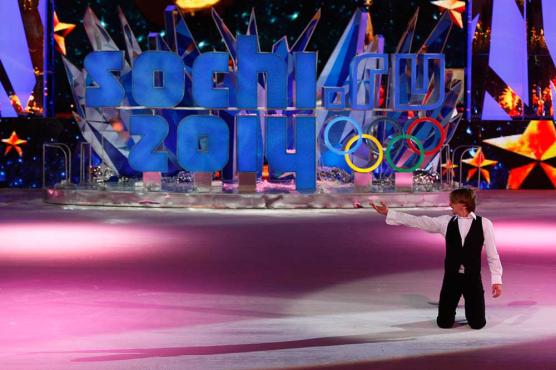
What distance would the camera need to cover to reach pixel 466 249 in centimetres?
662

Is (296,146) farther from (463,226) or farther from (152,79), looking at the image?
(463,226)

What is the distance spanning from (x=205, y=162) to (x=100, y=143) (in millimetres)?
2920

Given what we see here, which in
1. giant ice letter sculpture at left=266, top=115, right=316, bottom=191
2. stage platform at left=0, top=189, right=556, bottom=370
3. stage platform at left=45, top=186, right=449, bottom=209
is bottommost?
stage platform at left=0, top=189, right=556, bottom=370

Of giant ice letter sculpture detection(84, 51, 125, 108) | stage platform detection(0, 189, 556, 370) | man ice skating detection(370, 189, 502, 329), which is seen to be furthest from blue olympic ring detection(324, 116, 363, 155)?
man ice skating detection(370, 189, 502, 329)

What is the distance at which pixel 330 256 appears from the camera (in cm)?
1030

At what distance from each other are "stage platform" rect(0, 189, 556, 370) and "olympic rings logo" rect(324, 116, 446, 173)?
3540 millimetres

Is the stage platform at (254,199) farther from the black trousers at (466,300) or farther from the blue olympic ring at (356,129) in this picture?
the black trousers at (466,300)

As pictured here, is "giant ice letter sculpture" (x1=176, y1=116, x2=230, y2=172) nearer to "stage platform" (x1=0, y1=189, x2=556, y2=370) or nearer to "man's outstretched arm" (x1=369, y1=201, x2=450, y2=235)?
"stage platform" (x1=0, y1=189, x2=556, y2=370)

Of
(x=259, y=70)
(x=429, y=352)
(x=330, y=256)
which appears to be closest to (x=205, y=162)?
(x=259, y=70)

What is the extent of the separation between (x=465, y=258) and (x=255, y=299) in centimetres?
181

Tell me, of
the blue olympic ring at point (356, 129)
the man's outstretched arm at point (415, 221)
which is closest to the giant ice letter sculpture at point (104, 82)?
the blue olympic ring at point (356, 129)

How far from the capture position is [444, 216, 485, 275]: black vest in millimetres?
6613

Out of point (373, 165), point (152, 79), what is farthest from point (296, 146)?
point (152, 79)

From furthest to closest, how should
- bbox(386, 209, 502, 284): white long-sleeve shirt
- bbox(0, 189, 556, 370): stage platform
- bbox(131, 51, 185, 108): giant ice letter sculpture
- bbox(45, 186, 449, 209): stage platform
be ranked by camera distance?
1. bbox(131, 51, 185, 108): giant ice letter sculpture
2. bbox(45, 186, 449, 209): stage platform
3. bbox(386, 209, 502, 284): white long-sleeve shirt
4. bbox(0, 189, 556, 370): stage platform
